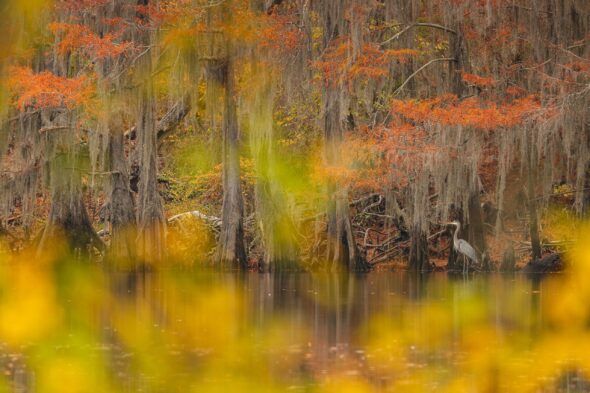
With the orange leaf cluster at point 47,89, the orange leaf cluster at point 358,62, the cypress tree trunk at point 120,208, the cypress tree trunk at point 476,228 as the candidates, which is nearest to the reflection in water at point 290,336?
the cypress tree trunk at point 476,228

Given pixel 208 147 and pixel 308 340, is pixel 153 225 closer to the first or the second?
pixel 208 147

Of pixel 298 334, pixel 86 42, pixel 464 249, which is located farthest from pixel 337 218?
pixel 298 334

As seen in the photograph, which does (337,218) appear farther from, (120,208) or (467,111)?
(120,208)

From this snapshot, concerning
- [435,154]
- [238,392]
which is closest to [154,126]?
[435,154]

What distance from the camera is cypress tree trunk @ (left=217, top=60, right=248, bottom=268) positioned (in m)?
23.0

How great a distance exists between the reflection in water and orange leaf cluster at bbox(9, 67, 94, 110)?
3.60 metres

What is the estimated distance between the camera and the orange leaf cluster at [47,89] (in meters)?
21.6

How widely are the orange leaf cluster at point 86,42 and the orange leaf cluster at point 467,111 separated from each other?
4.94 meters

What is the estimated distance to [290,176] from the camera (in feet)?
85.0

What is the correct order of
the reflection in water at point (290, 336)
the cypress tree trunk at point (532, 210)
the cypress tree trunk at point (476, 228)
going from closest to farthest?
the reflection in water at point (290, 336), the cypress tree trunk at point (532, 210), the cypress tree trunk at point (476, 228)

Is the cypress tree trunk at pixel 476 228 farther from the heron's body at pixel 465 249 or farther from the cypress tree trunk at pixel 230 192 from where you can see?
the cypress tree trunk at pixel 230 192

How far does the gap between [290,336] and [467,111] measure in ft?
28.6

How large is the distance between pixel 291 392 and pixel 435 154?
1174cm

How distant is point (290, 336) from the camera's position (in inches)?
495
